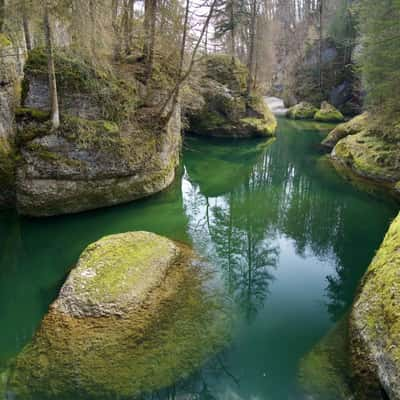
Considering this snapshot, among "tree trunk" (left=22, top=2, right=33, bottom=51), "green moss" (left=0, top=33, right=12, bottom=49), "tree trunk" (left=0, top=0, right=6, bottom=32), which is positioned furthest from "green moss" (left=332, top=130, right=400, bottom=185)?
"tree trunk" (left=0, top=0, right=6, bottom=32)

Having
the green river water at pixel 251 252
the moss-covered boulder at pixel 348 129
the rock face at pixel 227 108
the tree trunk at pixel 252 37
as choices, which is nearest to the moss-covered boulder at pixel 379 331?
the green river water at pixel 251 252

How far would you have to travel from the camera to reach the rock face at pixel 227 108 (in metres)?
23.9

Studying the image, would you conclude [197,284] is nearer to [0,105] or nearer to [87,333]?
[87,333]

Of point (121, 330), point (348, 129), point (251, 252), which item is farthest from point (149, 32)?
point (348, 129)

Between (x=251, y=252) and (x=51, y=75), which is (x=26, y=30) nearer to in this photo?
(x=51, y=75)

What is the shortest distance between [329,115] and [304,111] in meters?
3.11

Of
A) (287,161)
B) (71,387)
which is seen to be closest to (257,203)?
(287,161)

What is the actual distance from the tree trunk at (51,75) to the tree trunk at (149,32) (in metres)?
4.10

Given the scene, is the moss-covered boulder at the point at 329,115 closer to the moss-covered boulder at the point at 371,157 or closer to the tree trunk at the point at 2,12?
the moss-covered boulder at the point at 371,157

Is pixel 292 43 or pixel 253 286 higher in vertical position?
pixel 292 43

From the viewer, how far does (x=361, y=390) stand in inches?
190

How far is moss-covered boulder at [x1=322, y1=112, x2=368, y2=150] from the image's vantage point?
19672 mm

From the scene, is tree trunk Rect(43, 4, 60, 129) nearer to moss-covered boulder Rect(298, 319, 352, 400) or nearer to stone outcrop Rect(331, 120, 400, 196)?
moss-covered boulder Rect(298, 319, 352, 400)

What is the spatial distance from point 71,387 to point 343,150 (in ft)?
55.1
